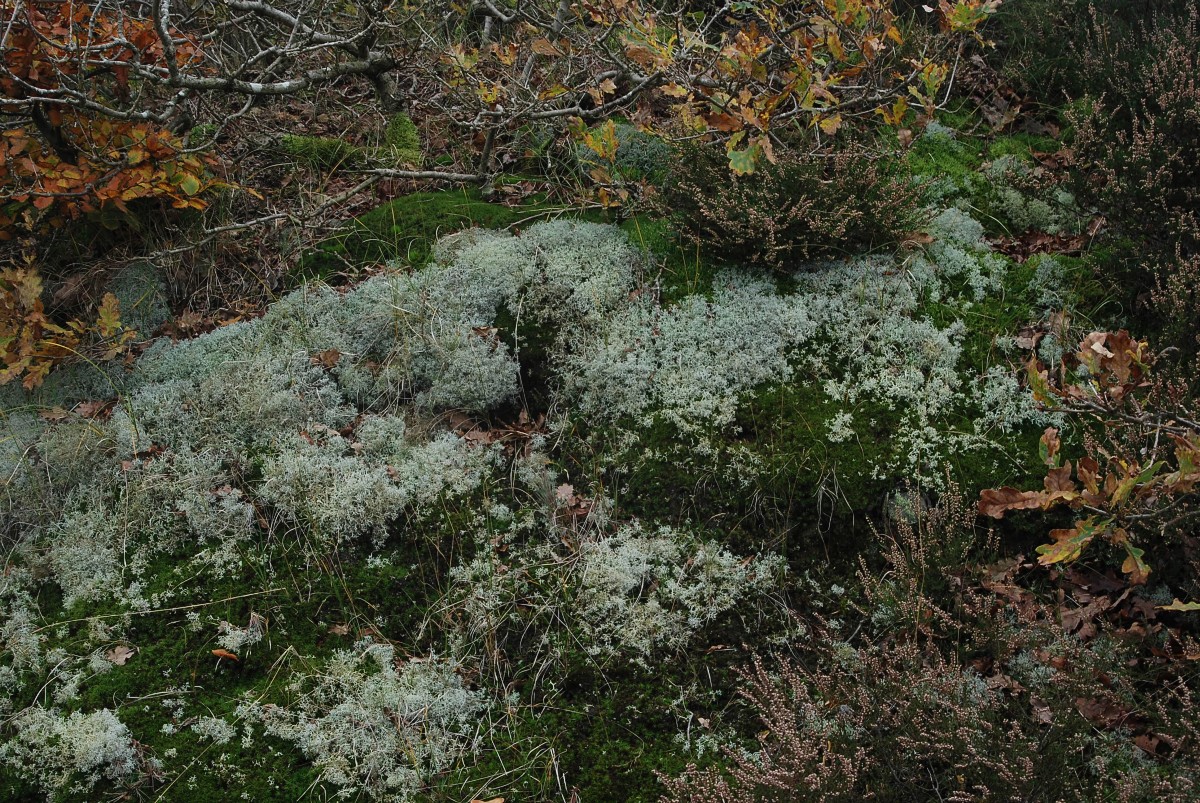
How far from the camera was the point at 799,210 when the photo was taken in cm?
392

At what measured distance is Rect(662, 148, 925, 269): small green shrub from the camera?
395 cm

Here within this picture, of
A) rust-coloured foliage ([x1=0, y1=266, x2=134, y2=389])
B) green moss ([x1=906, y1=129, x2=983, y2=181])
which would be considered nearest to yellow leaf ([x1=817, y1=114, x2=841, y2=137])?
green moss ([x1=906, y1=129, x2=983, y2=181])

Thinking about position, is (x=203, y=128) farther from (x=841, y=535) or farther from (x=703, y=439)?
(x=841, y=535)

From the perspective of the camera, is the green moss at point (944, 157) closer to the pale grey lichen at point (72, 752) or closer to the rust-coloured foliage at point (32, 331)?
the rust-coloured foliage at point (32, 331)

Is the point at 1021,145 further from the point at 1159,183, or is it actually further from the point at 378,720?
the point at 378,720

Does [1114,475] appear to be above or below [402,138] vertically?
above

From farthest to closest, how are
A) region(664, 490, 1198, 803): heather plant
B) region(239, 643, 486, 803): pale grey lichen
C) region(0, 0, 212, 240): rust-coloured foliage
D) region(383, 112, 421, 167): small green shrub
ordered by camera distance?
region(383, 112, 421, 167): small green shrub
region(0, 0, 212, 240): rust-coloured foliage
region(239, 643, 486, 803): pale grey lichen
region(664, 490, 1198, 803): heather plant

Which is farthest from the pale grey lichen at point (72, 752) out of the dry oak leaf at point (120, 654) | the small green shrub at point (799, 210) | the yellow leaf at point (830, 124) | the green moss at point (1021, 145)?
the green moss at point (1021, 145)

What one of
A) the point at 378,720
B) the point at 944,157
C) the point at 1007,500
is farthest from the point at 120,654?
the point at 944,157

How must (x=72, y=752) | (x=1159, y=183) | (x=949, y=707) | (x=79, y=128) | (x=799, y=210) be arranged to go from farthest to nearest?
(x=79, y=128) < (x=799, y=210) < (x=1159, y=183) < (x=72, y=752) < (x=949, y=707)

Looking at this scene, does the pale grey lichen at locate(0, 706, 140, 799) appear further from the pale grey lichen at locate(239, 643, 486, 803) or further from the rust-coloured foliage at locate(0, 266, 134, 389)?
the rust-coloured foliage at locate(0, 266, 134, 389)

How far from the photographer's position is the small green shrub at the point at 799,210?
13.0ft

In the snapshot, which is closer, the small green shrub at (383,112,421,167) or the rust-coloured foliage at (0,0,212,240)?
the rust-coloured foliage at (0,0,212,240)

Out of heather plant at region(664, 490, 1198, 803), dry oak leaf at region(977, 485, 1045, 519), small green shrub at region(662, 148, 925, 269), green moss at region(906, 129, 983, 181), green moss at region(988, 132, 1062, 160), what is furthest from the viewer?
green moss at region(988, 132, 1062, 160)
